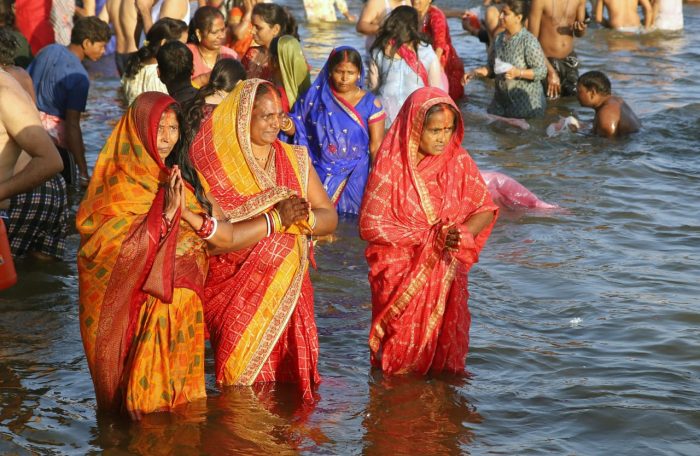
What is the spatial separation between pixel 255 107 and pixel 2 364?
5.98 ft

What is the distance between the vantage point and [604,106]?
10805 mm

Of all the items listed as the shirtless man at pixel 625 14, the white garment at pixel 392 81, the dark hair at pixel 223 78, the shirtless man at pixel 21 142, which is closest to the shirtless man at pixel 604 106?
the white garment at pixel 392 81

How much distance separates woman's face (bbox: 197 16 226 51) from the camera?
8414mm

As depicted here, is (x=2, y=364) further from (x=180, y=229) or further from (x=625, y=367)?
(x=625, y=367)

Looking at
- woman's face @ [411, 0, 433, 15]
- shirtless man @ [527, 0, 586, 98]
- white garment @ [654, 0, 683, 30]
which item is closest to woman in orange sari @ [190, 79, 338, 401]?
woman's face @ [411, 0, 433, 15]

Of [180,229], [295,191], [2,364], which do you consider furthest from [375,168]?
[2,364]

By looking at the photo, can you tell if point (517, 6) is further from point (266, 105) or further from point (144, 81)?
point (266, 105)

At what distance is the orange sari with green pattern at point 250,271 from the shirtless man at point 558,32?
787 cm

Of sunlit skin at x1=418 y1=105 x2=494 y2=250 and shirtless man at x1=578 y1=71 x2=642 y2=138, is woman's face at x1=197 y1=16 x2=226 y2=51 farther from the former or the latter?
shirtless man at x1=578 y1=71 x2=642 y2=138

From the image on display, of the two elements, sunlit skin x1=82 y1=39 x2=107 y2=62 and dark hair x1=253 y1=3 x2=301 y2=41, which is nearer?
sunlit skin x1=82 y1=39 x2=107 y2=62

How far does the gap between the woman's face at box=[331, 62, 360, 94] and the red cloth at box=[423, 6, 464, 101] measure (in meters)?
3.80

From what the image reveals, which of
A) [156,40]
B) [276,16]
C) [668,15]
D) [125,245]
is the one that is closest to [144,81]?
[156,40]

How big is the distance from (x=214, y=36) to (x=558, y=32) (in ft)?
17.3

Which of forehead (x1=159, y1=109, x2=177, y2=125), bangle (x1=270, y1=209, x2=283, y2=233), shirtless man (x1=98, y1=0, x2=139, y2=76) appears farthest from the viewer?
shirtless man (x1=98, y1=0, x2=139, y2=76)
